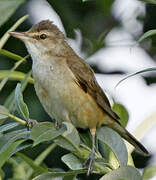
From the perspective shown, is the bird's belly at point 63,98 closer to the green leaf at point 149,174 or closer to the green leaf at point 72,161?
the green leaf at point 72,161

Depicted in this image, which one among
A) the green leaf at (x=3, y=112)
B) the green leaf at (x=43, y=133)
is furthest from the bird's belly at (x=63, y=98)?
the green leaf at (x=43, y=133)

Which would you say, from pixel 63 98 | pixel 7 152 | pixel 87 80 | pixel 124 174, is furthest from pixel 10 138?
pixel 87 80

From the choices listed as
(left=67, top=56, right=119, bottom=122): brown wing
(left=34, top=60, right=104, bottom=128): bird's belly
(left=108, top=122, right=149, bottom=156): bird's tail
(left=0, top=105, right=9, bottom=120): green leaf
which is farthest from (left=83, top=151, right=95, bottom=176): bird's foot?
(left=67, top=56, right=119, bottom=122): brown wing

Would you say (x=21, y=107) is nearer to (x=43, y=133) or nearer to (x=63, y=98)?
(x=43, y=133)

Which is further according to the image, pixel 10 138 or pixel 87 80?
pixel 87 80

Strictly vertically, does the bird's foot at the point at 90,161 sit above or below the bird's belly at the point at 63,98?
above

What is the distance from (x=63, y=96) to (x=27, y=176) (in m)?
0.96

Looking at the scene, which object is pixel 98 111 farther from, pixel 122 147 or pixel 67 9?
pixel 122 147

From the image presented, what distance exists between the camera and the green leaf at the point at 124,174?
2119 mm

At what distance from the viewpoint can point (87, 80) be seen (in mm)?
3965

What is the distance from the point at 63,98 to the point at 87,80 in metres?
0.33

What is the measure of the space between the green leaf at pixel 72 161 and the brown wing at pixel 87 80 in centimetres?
153

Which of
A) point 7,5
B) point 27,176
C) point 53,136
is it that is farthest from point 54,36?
point 53,136

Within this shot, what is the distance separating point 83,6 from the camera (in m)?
4.07
